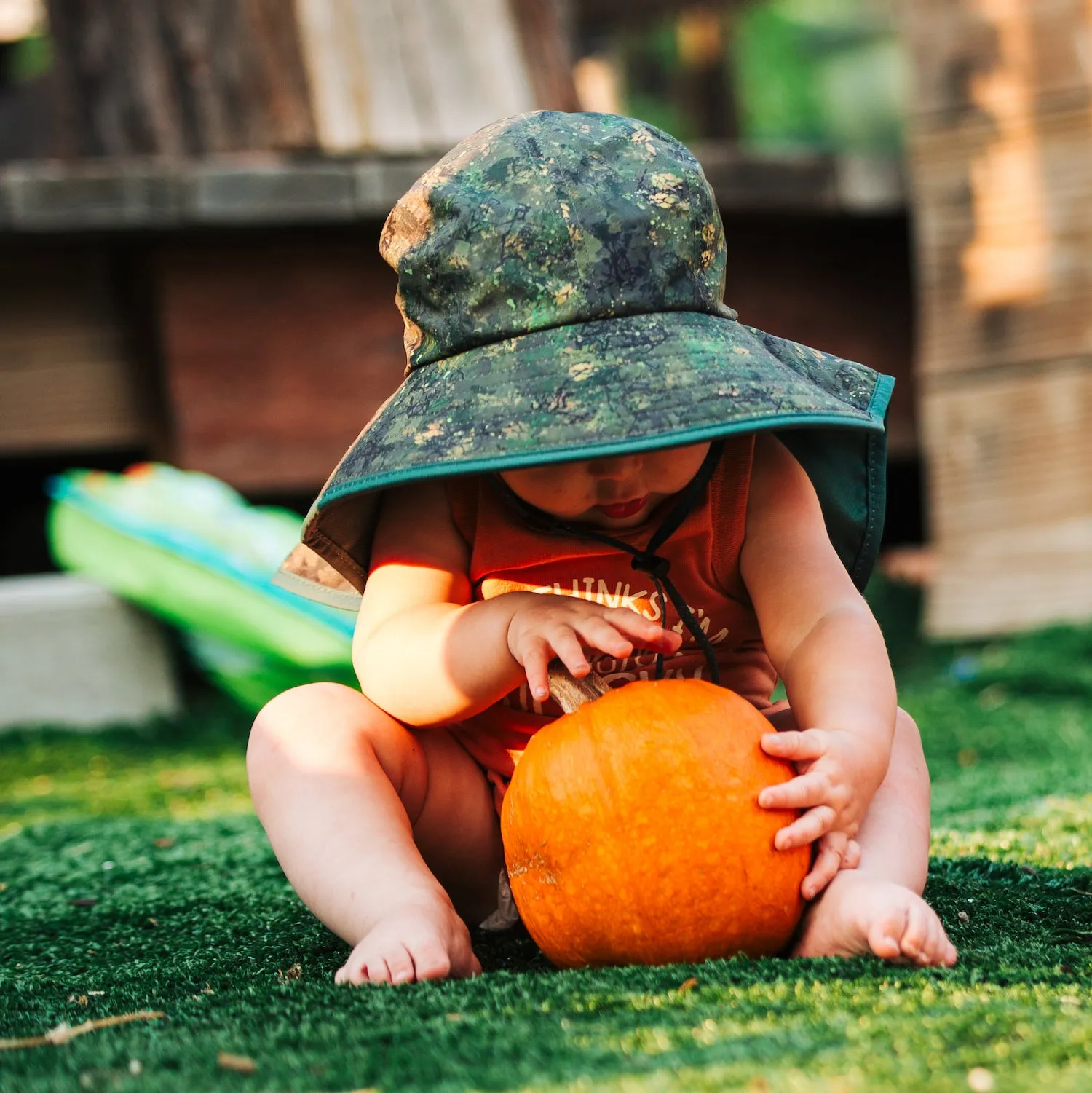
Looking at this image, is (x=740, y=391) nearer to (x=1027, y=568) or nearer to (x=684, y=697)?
(x=684, y=697)

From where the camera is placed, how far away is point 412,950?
1479 millimetres

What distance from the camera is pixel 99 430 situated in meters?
4.47

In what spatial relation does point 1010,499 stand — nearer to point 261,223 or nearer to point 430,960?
point 261,223

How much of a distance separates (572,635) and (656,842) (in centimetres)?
23

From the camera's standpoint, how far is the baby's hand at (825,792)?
59.9 inches

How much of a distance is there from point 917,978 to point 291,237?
133 inches

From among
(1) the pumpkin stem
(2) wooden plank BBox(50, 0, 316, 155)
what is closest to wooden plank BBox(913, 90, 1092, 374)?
(2) wooden plank BBox(50, 0, 316, 155)

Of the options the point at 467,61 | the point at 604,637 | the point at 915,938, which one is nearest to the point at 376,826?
the point at 604,637

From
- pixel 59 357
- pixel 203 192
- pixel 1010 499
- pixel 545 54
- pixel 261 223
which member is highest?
pixel 545 54

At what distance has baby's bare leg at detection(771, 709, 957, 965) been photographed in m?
1.44

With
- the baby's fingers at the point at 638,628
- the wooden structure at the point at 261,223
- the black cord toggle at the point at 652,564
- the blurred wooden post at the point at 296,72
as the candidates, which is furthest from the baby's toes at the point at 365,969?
the blurred wooden post at the point at 296,72

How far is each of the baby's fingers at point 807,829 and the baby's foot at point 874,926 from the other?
60 mm

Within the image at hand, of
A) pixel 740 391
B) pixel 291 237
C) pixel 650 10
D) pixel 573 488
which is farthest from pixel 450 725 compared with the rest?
pixel 650 10

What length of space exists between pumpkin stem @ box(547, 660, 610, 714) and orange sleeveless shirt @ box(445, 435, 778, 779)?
0.41 feet
